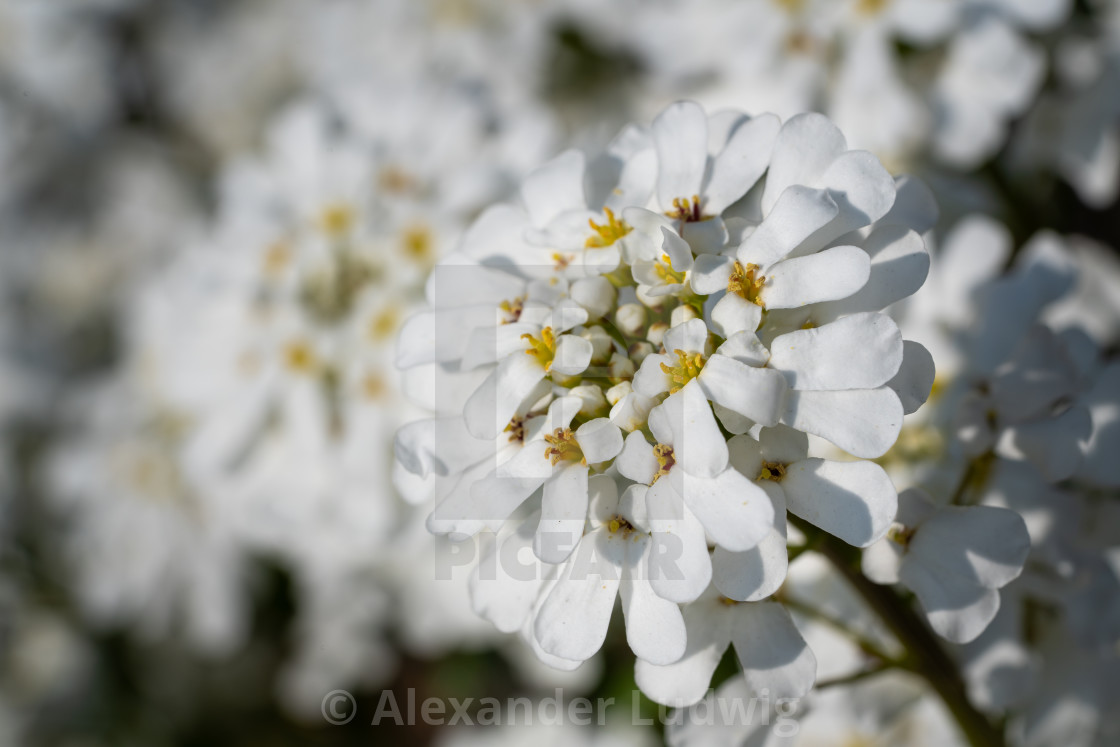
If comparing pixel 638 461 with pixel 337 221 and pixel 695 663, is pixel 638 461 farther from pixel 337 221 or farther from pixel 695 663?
pixel 337 221

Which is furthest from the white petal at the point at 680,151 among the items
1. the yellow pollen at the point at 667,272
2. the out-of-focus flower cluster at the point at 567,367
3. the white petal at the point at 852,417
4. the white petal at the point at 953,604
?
the white petal at the point at 953,604

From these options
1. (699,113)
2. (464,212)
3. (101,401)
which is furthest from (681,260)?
(101,401)

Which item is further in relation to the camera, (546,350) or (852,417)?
(546,350)

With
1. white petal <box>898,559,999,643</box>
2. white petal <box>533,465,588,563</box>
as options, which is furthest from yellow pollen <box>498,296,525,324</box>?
white petal <box>898,559,999,643</box>

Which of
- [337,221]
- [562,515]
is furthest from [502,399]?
[337,221]

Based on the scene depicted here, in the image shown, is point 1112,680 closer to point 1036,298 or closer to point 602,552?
point 1036,298
